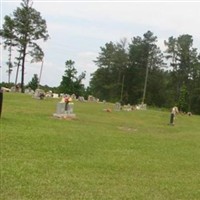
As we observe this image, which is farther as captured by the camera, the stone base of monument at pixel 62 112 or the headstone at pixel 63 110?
the headstone at pixel 63 110

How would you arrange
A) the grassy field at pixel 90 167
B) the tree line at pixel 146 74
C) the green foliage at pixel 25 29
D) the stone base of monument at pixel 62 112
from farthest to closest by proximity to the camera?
1. the tree line at pixel 146 74
2. the green foliage at pixel 25 29
3. the stone base of monument at pixel 62 112
4. the grassy field at pixel 90 167

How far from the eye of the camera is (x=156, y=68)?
303ft

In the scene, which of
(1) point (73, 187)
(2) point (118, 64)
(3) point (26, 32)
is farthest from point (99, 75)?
(1) point (73, 187)

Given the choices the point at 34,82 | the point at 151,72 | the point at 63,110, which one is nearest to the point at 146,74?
the point at 151,72

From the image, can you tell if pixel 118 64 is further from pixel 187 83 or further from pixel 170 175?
pixel 170 175

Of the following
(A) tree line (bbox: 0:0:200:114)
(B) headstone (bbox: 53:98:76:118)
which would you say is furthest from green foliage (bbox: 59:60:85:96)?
(B) headstone (bbox: 53:98:76:118)

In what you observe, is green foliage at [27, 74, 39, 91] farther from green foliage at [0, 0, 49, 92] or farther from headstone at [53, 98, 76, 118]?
headstone at [53, 98, 76, 118]

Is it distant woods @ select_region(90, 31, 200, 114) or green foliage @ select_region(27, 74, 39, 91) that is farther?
distant woods @ select_region(90, 31, 200, 114)

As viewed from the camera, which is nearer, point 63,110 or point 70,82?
point 63,110

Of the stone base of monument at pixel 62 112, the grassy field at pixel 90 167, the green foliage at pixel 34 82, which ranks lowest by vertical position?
the grassy field at pixel 90 167

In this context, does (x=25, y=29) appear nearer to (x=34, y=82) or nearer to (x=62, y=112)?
(x=34, y=82)

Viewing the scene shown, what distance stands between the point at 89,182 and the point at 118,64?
85789 mm

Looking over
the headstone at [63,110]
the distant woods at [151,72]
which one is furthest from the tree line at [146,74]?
the headstone at [63,110]

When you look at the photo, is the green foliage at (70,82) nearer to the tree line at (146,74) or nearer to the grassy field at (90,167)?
the tree line at (146,74)
